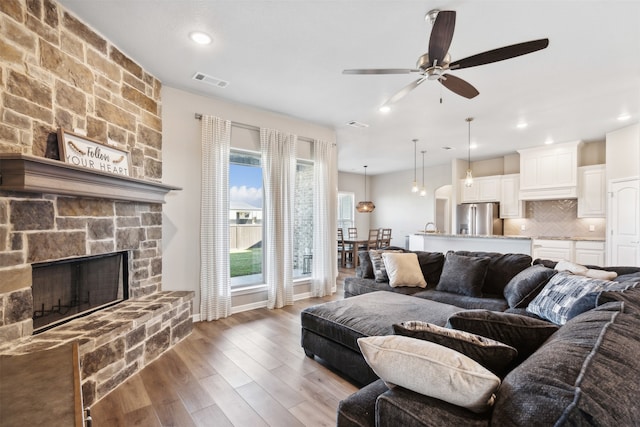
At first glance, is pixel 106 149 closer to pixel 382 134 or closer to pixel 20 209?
pixel 20 209

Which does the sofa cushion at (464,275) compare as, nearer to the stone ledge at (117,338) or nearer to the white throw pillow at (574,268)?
the white throw pillow at (574,268)

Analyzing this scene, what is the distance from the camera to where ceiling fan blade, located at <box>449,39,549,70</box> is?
1.91 metres

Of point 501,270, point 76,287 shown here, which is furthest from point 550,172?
point 76,287

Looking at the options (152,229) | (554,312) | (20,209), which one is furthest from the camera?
(152,229)

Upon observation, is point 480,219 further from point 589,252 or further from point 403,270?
point 403,270

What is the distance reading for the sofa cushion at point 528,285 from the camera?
262cm

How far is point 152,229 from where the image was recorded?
10.8 ft

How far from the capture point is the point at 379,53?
2.79 meters

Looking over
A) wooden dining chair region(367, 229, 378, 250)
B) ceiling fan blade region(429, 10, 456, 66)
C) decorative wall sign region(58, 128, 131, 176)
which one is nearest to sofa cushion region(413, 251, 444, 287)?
ceiling fan blade region(429, 10, 456, 66)

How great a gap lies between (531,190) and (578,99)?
2874 millimetres

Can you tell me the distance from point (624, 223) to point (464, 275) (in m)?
3.81

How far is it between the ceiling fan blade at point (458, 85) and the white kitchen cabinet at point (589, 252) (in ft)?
15.8

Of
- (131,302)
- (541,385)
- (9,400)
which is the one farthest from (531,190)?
(9,400)

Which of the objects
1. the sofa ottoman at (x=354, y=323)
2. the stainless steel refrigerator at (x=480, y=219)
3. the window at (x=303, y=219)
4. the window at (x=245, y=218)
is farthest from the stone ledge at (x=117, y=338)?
the stainless steel refrigerator at (x=480, y=219)
